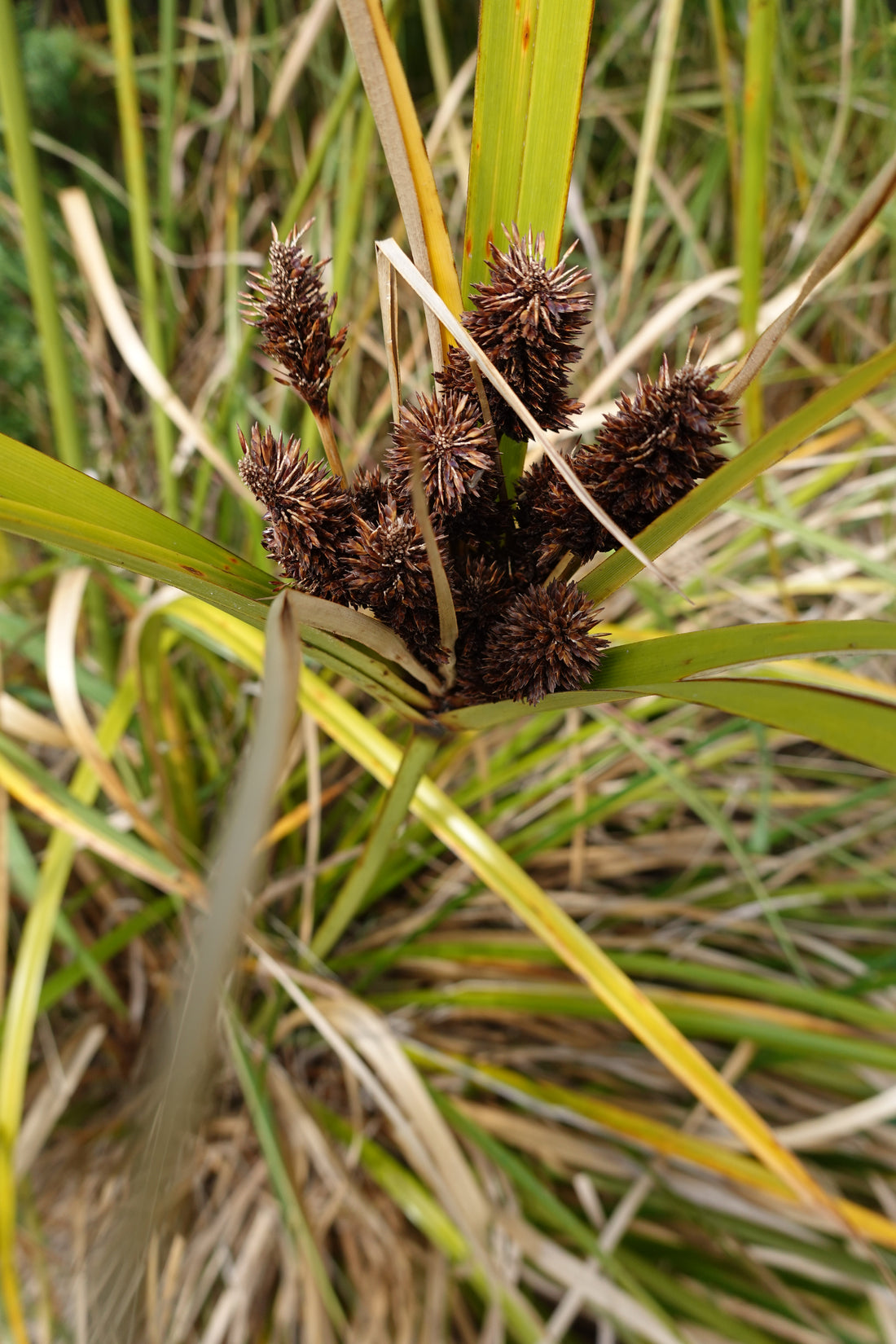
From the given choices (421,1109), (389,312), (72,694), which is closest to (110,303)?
(72,694)

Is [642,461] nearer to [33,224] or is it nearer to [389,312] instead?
[389,312]

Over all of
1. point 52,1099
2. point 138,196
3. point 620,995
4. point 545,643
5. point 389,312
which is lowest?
point 52,1099

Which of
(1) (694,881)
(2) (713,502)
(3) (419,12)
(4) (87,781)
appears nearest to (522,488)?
(2) (713,502)

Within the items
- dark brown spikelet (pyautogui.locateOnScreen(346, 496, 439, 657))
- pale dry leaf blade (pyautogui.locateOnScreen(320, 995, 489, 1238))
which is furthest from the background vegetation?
dark brown spikelet (pyautogui.locateOnScreen(346, 496, 439, 657))

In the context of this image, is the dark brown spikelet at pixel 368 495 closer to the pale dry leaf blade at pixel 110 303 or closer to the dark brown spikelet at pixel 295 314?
the dark brown spikelet at pixel 295 314

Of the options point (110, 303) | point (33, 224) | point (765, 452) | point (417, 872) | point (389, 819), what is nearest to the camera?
point (765, 452)

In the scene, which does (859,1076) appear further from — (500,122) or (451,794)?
(500,122)

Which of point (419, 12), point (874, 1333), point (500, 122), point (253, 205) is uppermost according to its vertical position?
point (419, 12)
